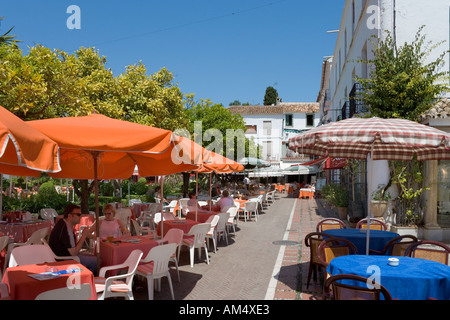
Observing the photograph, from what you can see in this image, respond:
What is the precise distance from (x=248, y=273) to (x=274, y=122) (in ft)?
149

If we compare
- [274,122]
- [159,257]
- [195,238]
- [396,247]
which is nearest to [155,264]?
[159,257]

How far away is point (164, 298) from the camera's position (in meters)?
6.04

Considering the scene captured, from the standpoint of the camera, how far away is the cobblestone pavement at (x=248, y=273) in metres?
6.21

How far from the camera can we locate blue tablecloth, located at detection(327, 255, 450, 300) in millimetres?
3992

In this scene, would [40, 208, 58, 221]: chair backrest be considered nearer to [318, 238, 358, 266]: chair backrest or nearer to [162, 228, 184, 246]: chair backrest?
[162, 228, 184, 246]: chair backrest

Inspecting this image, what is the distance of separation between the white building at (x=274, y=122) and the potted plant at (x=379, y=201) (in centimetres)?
3837

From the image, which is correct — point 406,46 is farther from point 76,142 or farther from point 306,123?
point 306,123

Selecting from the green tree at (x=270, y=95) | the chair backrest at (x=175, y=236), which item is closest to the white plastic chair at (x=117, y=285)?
the chair backrest at (x=175, y=236)

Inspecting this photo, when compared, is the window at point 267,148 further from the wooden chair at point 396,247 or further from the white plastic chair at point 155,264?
the white plastic chair at point 155,264

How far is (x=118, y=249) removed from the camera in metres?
5.94

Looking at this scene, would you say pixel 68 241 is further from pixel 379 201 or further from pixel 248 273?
pixel 379 201
